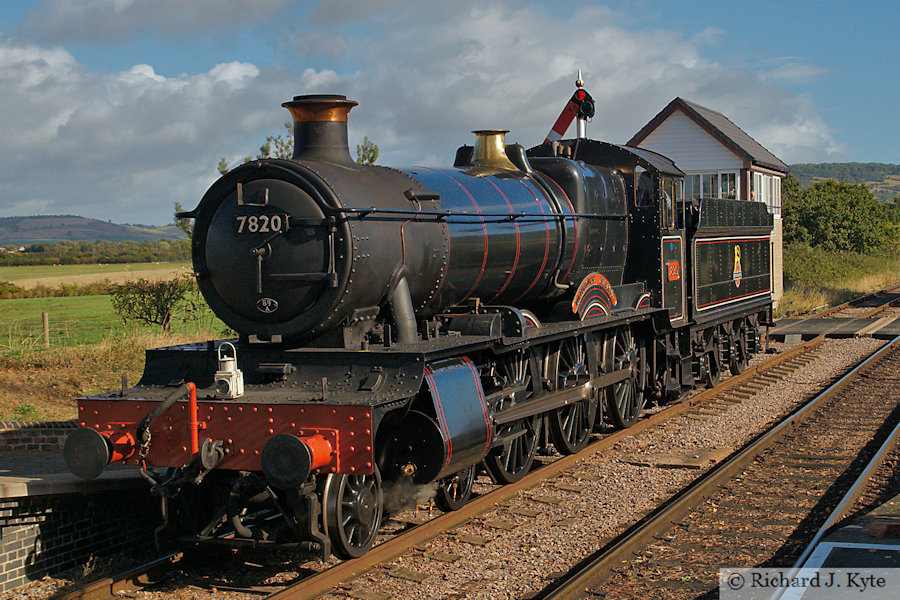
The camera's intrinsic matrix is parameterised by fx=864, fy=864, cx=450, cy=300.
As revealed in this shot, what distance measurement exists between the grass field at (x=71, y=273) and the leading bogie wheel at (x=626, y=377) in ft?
105

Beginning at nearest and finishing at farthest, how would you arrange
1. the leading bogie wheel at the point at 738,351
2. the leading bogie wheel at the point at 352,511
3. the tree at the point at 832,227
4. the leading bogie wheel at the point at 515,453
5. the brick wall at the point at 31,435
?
the leading bogie wheel at the point at 352,511, the leading bogie wheel at the point at 515,453, the brick wall at the point at 31,435, the leading bogie wheel at the point at 738,351, the tree at the point at 832,227

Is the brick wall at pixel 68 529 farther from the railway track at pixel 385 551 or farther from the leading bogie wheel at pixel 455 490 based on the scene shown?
the leading bogie wheel at pixel 455 490

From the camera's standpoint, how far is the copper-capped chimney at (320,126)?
6.80m

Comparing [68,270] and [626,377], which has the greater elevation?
[68,270]

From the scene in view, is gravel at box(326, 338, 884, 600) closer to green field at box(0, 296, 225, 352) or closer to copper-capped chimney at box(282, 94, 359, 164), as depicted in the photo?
copper-capped chimney at box(282, 94, 359, 164)

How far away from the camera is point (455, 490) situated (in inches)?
286

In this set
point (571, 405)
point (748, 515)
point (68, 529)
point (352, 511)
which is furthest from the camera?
point (571, 405)

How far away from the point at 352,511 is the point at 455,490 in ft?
4.94

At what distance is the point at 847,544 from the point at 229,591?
4188mm

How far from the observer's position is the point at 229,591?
5.69 metres

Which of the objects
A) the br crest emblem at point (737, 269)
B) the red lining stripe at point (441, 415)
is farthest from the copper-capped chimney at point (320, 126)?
the br crest emblem at point (737, 269)

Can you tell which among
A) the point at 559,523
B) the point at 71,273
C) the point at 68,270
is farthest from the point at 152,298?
the point at 68,270

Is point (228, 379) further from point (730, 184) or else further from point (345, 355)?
point (730, 184)

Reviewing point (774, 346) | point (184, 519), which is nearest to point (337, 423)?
point (184, 519)
